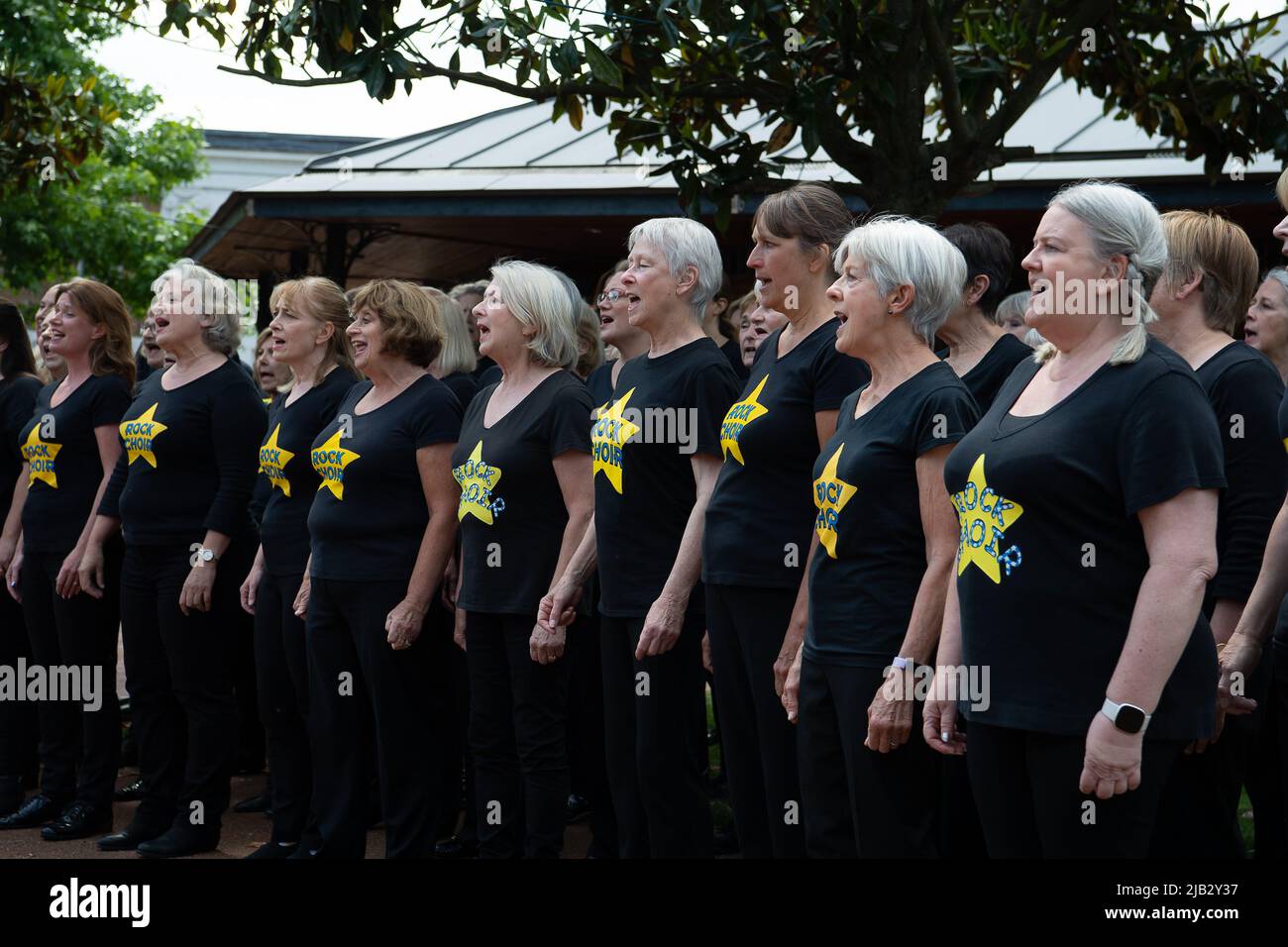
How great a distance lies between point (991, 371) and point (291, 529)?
9.14 ft

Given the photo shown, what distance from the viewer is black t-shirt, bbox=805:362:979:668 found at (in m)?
3.76

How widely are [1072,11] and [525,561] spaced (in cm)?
348

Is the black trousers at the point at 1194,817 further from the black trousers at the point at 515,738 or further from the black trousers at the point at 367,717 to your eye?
the black trousers at the point at 367,717

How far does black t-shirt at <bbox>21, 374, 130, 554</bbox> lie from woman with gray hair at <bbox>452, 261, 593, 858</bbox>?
2.20 meters

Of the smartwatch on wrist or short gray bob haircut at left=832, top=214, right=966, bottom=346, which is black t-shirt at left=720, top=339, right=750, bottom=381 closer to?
short gray bob haircut at left=832, top=214, right=966, bottom=346

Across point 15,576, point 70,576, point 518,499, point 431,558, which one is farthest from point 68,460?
point 518,499

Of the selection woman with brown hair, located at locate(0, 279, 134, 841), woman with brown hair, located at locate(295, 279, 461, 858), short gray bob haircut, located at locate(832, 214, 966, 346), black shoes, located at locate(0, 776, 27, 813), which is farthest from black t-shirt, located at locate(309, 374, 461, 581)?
black shoes, located at locate(0, 776, 27, 813)

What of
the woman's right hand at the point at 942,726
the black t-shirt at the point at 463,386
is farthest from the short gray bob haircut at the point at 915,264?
the black t-shirt at the point at 463,386

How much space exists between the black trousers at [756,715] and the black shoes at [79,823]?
3384mm

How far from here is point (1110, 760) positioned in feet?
9.75

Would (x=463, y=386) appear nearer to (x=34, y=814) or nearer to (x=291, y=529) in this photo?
(x=291, y=529)

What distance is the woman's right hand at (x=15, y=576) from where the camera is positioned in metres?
6.94

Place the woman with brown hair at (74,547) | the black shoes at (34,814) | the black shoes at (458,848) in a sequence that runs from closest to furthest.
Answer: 1. the black shoes at (458,848)
2. the woman with brown hair at (74,547)
3. the black shoes at (34,814)

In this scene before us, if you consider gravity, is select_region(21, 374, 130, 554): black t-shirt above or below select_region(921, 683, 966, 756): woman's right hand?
above
